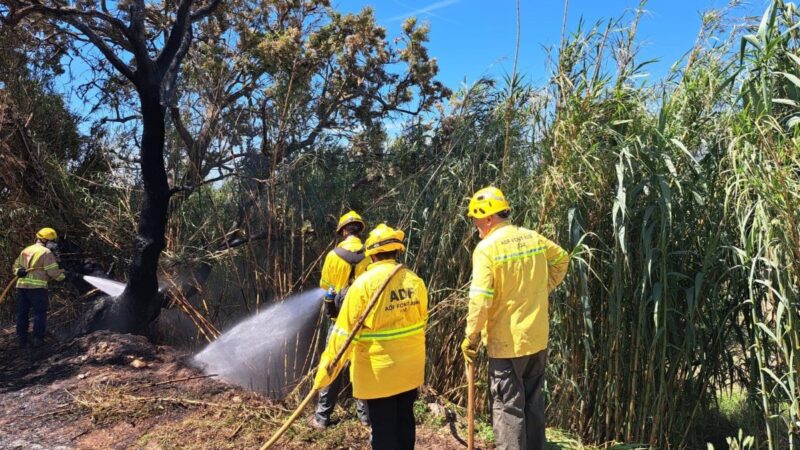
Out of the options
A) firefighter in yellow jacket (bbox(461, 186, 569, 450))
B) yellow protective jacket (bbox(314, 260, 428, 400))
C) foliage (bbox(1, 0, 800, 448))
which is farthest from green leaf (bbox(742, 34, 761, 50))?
yellow protective jacket (bbox(314, 260, 428, 400))

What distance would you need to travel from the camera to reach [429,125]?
6.15 m

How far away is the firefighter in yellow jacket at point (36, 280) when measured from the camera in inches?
250

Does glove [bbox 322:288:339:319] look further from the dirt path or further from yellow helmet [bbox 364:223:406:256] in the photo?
yellow helmet [bbox 364:223:406:256]

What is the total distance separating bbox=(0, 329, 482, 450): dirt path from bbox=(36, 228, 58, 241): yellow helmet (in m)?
1.49

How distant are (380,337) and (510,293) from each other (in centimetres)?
82

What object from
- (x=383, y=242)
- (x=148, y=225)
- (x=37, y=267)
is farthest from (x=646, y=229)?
(x=37, y=267)

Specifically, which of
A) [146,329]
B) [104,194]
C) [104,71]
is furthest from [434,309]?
[104,71]

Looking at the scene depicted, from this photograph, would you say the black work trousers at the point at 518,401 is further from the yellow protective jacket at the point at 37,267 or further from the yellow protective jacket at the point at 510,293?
the yellow protective jacket at the point at 37,267

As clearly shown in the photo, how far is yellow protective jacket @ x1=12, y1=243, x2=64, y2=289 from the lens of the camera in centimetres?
634

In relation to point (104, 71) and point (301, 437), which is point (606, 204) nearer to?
point (301, 437)

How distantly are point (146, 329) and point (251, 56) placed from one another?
3.87 metres

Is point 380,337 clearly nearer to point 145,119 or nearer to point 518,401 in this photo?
point 518,401

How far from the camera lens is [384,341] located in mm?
2838

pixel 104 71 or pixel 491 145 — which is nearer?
pixel 491 145
